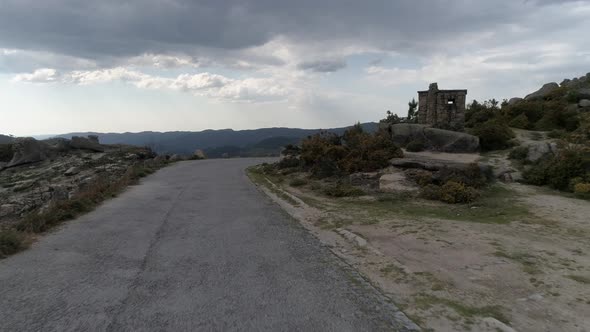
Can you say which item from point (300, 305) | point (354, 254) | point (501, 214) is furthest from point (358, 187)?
point (300, 305)

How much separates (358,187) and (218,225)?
22.7 ft

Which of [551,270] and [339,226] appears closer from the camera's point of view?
[551,270]

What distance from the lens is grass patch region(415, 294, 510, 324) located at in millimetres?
4449

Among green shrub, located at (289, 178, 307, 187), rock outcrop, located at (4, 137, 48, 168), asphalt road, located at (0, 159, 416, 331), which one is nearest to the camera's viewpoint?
asphalt road, located at (0, 159, 416, 331)

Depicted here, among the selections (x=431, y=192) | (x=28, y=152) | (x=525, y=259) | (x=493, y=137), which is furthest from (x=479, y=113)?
(x=28, y=152)

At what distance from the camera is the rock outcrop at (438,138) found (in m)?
19.9

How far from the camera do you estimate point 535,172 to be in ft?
46.1

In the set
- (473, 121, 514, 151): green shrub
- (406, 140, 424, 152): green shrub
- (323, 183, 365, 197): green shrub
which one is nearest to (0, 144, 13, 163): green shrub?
(323, 183, 365, 197): green shrub

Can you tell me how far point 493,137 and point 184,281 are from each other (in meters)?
18.9

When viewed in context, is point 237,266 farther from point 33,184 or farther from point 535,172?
point 33,184

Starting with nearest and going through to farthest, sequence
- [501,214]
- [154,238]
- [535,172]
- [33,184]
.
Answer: [154,238] → [501,214] → [535,172] → [33,184]

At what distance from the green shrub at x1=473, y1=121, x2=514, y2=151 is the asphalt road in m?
14.9

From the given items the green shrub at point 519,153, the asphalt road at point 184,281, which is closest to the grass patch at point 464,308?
the asphalt road at point 184,281

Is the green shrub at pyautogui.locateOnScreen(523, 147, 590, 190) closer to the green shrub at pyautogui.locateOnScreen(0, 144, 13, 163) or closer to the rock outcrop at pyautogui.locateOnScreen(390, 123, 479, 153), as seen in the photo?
the rock outcrop at pyautogui.locateOnScreen(390, 123, 479, 153)
